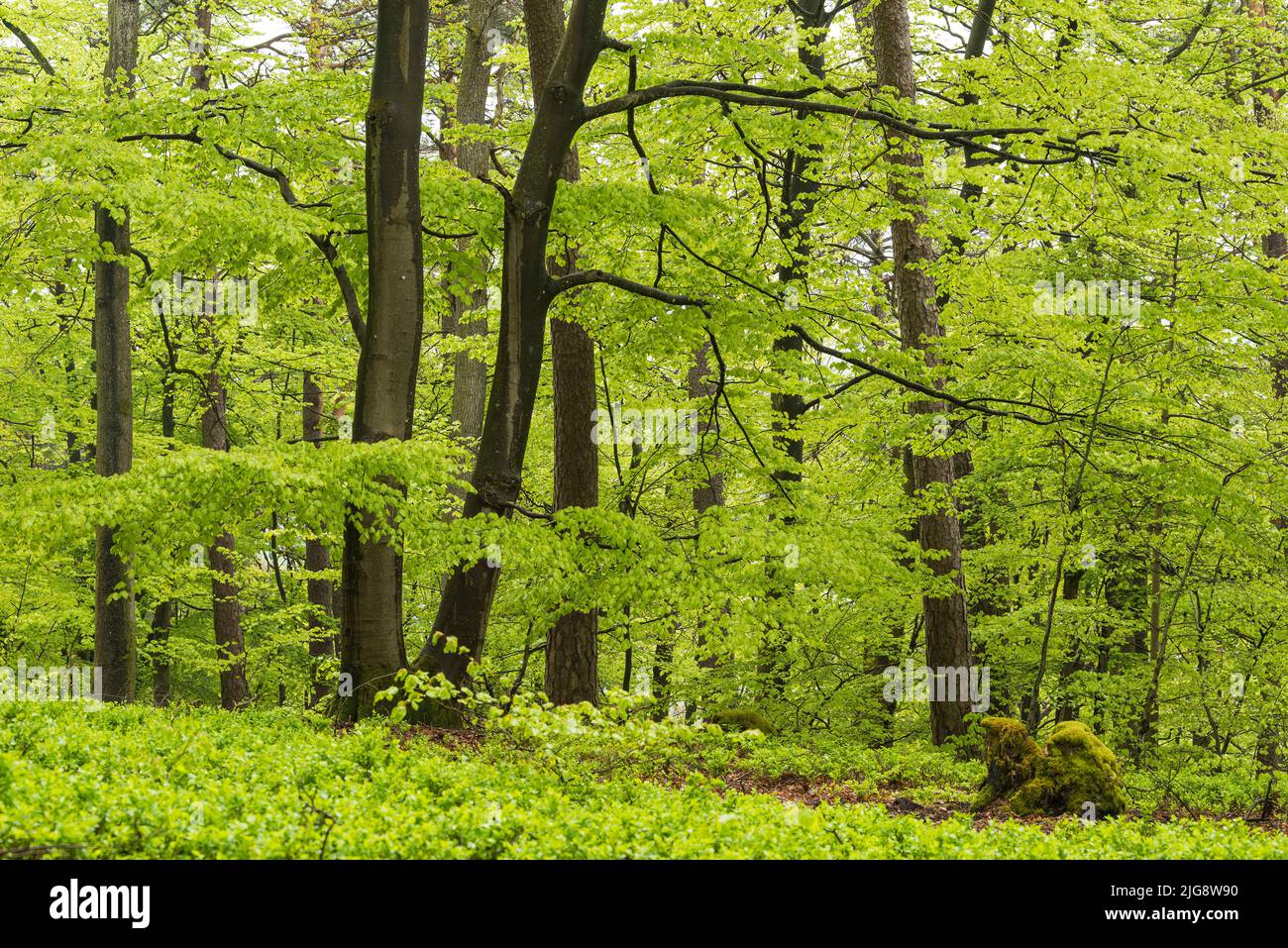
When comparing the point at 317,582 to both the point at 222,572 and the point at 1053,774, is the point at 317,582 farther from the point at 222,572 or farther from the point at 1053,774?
the point at 1053,774

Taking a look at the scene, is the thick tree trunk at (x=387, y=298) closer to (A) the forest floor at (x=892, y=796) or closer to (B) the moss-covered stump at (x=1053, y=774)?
(A) the forest floor at (x=892, y=796)

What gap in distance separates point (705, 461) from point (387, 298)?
3936 millimetres

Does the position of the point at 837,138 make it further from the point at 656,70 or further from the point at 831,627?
the point at 831,627

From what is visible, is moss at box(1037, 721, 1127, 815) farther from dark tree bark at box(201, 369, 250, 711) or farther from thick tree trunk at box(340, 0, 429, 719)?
dark tree bark at box(201, 369, 250, 711)

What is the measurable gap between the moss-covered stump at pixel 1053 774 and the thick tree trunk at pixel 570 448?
4.27m

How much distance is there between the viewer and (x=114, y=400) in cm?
1208

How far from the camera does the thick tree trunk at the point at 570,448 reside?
10.8m

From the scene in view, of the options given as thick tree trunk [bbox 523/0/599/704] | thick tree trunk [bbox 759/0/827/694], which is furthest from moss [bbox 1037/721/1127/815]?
thick tree trunk [bbox 523/0/599/704]

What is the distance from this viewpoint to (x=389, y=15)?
8.87 meters

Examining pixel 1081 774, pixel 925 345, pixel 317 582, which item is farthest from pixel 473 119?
pixel 1081 774

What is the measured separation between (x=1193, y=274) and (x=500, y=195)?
6594mm

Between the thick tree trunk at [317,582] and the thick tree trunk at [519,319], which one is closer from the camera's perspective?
the thick tree trunk at [519,319]

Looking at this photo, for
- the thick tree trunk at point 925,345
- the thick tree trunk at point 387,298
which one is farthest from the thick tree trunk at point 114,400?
the thick tree trunk at point 925,345

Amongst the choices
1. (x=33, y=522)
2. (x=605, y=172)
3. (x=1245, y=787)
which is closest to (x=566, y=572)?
(x=33, y=522)
